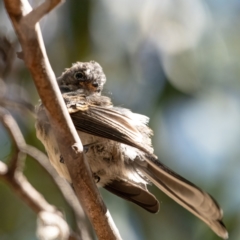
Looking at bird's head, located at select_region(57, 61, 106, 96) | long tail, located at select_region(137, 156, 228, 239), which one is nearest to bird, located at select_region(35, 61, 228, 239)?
long tail, located at select_region(137, 156, 228, 239)

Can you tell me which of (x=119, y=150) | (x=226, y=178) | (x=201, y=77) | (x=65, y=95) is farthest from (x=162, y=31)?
(x=119, y=150)

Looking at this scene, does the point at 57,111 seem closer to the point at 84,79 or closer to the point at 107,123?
the point at 107,123

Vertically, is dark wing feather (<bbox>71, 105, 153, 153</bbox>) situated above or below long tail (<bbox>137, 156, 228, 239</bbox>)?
above

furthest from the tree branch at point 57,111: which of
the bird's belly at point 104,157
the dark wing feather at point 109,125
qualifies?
the bird's belly at point 104,157

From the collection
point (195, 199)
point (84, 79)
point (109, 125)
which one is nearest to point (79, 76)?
point (84, 79)

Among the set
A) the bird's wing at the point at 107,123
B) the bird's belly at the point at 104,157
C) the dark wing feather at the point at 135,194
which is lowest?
the dark wing feather at the point at 135,194

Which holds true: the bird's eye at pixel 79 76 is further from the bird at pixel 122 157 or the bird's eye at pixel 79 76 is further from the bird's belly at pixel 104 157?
the bird's belly at pixel 104 157

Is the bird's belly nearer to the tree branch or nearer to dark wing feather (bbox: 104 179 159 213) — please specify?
dark wing feather (bbox: 104 179 159 213)
